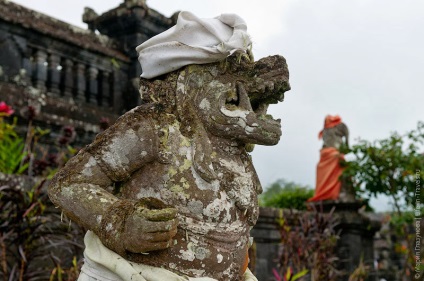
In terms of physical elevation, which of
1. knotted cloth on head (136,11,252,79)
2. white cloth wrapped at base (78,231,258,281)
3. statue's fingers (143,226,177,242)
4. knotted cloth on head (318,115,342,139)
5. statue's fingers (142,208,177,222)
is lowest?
white cloth wrapped at base (78,231,258,281)

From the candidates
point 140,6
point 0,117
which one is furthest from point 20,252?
point 140,6

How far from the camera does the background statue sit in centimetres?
711

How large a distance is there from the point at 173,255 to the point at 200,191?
23 cm

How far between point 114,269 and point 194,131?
55 centimetres

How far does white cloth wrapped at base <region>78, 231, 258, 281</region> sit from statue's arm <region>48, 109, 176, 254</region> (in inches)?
1.8

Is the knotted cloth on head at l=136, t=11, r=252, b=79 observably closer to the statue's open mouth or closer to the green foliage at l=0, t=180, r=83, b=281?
the statue's open mouth

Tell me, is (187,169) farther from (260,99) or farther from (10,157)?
(10,157)

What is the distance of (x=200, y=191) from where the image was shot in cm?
198

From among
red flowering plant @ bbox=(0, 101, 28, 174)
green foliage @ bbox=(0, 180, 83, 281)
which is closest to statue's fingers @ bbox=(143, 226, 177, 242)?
green foliage @ bbox=(0, 180, 83, 281)

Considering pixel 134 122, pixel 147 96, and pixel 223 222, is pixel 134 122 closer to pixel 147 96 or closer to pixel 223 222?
pixel 147 96

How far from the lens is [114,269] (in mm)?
1858

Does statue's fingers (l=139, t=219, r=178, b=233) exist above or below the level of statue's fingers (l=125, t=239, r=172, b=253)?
above

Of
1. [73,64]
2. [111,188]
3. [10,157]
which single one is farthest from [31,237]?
[73,64]

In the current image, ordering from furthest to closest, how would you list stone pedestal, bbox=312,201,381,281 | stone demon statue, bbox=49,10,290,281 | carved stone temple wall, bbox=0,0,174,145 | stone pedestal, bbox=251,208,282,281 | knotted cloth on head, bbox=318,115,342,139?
knotted cloth on head, bbox=318,115,342,139
stone pedestal, bbox=312,201,381,281
stone pedestal, bbox=251,208,282,281
carved stone temple wall, bbox=0,0,174,145
stone demon statue, bbox=49,10,290,281
